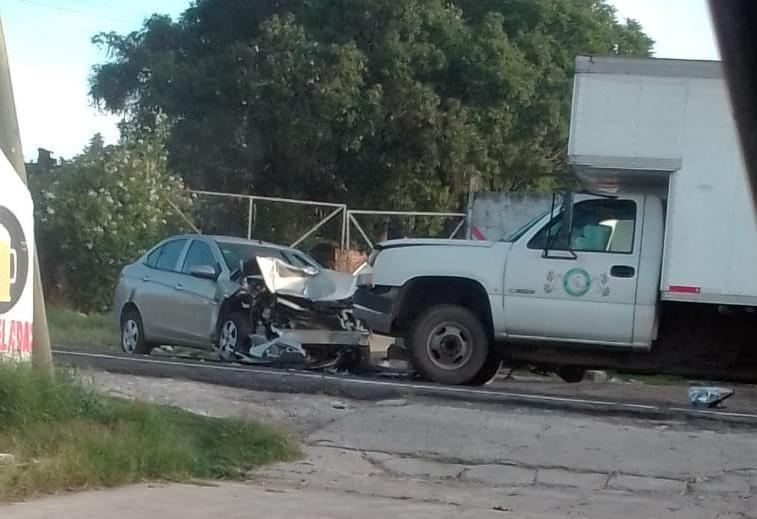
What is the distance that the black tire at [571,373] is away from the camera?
12580 millimetres

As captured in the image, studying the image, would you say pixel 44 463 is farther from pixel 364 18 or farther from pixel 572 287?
pixel 364 18

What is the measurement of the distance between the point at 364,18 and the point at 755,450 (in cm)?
1933

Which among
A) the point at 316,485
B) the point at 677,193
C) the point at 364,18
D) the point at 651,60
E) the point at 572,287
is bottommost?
the point at 316,485

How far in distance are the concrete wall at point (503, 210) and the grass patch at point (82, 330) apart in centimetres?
625

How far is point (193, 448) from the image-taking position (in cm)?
812

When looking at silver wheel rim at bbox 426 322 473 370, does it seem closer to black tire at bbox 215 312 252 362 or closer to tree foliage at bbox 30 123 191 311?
black tire at bbox 215 312 252 362

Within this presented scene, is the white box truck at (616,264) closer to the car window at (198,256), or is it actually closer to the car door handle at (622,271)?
the car door handle at (622,271)

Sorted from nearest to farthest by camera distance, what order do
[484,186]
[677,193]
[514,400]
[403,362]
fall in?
[514,400], [677,193], [403,362], [484,186]

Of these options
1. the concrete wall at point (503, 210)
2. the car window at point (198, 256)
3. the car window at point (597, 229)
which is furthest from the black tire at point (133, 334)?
the concrete wall at point (503, 210)

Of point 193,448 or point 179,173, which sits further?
point 179,173

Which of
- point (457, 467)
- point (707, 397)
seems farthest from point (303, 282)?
point (457, 467)

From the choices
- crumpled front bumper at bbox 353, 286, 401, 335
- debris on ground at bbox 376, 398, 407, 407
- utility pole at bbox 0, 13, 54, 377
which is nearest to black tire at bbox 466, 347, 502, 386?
crumpled front bumper at bbox 353, 286, 401, 335

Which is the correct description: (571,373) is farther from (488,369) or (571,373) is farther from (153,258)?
(153,258)

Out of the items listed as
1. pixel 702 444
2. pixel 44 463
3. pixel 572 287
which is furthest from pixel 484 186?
pixel 44 463
